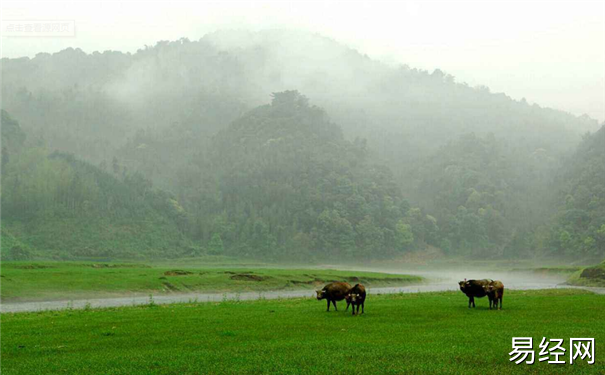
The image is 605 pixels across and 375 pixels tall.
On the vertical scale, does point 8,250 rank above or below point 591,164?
below

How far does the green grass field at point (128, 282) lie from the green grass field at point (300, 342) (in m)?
33.0

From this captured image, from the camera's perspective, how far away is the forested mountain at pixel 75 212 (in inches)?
5281

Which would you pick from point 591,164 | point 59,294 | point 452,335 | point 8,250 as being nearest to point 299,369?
point 452,335

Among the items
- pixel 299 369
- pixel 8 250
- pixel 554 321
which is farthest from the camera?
pixel 8 250

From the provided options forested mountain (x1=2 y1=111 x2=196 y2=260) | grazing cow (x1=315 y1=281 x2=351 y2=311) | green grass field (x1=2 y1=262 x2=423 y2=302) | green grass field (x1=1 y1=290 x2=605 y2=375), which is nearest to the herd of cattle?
grazing cow (x1=315 y1=281 x2=351 y2=311)

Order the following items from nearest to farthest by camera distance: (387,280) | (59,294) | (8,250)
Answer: (59,294)
(387,280)
(8,250)

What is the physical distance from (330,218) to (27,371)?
167 meters

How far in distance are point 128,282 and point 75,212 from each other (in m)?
93.4

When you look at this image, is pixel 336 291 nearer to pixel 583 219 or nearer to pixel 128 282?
pixel 128 282

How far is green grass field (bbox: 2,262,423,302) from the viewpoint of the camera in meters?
60.6

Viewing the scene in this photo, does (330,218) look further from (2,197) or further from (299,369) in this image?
(299,369)

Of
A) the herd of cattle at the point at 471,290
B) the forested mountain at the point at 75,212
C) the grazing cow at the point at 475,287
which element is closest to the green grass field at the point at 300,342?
the herd of cattle at the point at 471,290

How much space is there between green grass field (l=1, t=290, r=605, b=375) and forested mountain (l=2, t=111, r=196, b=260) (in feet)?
344

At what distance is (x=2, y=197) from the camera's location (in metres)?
150
